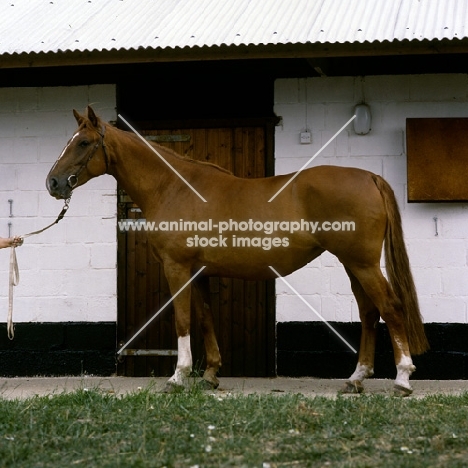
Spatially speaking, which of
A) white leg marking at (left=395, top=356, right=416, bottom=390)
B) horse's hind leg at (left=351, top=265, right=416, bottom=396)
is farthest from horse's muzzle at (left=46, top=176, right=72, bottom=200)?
white leg marking at (left=395, top=356, right=416, bottom=390)

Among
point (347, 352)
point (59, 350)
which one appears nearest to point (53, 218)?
point (59, 350)

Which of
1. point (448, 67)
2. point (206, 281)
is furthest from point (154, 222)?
point (448, 67)

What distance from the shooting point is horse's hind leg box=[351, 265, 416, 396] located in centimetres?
678

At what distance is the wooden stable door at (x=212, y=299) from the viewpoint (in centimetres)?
817

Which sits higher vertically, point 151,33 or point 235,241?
point 151,33

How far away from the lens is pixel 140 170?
7352mm

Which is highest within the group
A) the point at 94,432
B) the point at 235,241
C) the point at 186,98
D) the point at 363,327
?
the point at 186,98

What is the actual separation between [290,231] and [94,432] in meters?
2.49

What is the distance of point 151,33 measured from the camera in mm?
7945

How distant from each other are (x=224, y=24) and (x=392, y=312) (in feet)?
10.2

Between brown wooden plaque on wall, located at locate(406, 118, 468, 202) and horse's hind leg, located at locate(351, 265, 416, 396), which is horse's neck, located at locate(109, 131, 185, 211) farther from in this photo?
brown wooden plaque on wall, located at locate(406, 118, 468, 202)

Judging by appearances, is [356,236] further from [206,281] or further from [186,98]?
[186,98]

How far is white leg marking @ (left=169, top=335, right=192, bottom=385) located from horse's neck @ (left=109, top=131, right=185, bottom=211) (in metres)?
1.20

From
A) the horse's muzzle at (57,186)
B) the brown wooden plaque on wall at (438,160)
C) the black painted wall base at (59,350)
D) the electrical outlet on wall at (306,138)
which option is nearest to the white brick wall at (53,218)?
the black painted wall base at (59,350)
